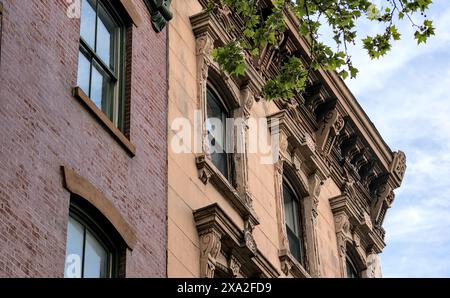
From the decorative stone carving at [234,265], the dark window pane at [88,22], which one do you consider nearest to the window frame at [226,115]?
the decorative stone carving at [234,265]

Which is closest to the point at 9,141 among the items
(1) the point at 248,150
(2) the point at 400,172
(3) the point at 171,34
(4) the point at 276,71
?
(3) the point at 171,34

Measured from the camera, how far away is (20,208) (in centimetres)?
1322

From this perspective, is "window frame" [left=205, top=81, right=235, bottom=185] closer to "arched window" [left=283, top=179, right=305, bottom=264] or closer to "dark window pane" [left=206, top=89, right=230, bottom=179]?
"dark window pane" [left=206, top=89, right=230, bottom=179]

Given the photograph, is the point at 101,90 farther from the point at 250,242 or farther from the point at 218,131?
the point at 218,131

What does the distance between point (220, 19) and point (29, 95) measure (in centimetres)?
890

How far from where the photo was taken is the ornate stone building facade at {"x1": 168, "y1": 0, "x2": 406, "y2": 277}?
18953mm

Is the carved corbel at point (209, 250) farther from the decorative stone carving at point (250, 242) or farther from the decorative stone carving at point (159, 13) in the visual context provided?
the decorative stone carving at point (159, 13)

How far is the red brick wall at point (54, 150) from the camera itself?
43.6ft

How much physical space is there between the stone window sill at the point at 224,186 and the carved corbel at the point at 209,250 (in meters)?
1.20

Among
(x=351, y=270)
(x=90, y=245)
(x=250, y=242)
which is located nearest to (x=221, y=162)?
(x=250, y=242)

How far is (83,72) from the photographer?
16391mm

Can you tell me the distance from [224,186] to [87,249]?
5.75 meters

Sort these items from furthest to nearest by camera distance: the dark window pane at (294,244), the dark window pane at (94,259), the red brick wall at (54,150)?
the dark window pane at (294,244) < the dark window pane at (94,259) < the red brick wall at (54,150)

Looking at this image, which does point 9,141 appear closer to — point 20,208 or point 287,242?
point 20,208
